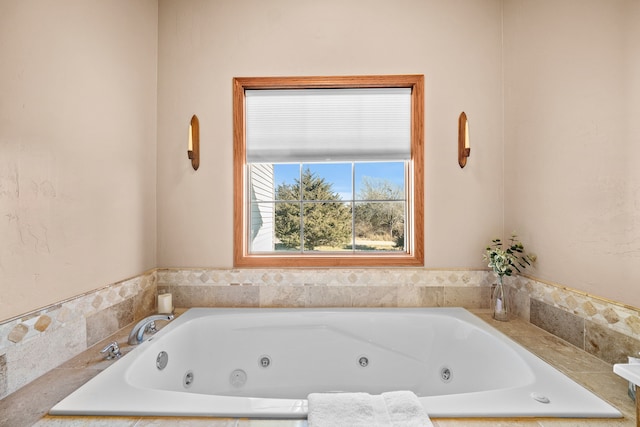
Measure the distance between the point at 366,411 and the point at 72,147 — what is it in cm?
158

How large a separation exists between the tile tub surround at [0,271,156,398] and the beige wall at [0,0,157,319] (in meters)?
0.05

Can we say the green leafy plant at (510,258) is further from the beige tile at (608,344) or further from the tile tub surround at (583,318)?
the beige tile at (608,344)

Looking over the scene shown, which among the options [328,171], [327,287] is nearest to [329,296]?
[327,287]

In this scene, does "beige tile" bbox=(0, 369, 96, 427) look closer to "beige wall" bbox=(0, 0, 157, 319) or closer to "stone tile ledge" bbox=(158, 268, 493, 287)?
"beige wall" bbox=(0, 0, 157, 319)

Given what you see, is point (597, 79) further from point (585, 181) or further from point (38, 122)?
point (38, 122)

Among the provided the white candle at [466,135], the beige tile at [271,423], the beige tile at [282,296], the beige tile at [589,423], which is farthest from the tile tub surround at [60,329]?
the white candle at [466,135]

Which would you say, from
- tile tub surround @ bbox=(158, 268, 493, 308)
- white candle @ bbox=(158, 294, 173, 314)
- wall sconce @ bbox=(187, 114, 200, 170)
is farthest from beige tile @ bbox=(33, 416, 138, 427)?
wall sconce @ bbox=(187, 114, 200, 170)

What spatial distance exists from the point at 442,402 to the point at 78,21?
2.14m

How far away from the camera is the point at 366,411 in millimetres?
885

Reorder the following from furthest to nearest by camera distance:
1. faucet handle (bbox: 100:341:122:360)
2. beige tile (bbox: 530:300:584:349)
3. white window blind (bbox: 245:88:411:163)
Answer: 1. white window blind (bbox: 245:88:411:163)
2. beige tile (bbox: 530:300:584:349)
3. faucet handle (bbox: 100:341:122:360)

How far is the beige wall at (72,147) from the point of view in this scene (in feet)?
3.37

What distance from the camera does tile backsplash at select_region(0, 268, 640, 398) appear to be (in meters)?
1.10

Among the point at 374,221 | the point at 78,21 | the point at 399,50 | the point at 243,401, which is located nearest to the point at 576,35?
the point at 399,50

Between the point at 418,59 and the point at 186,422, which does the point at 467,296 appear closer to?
the point at 418,59
